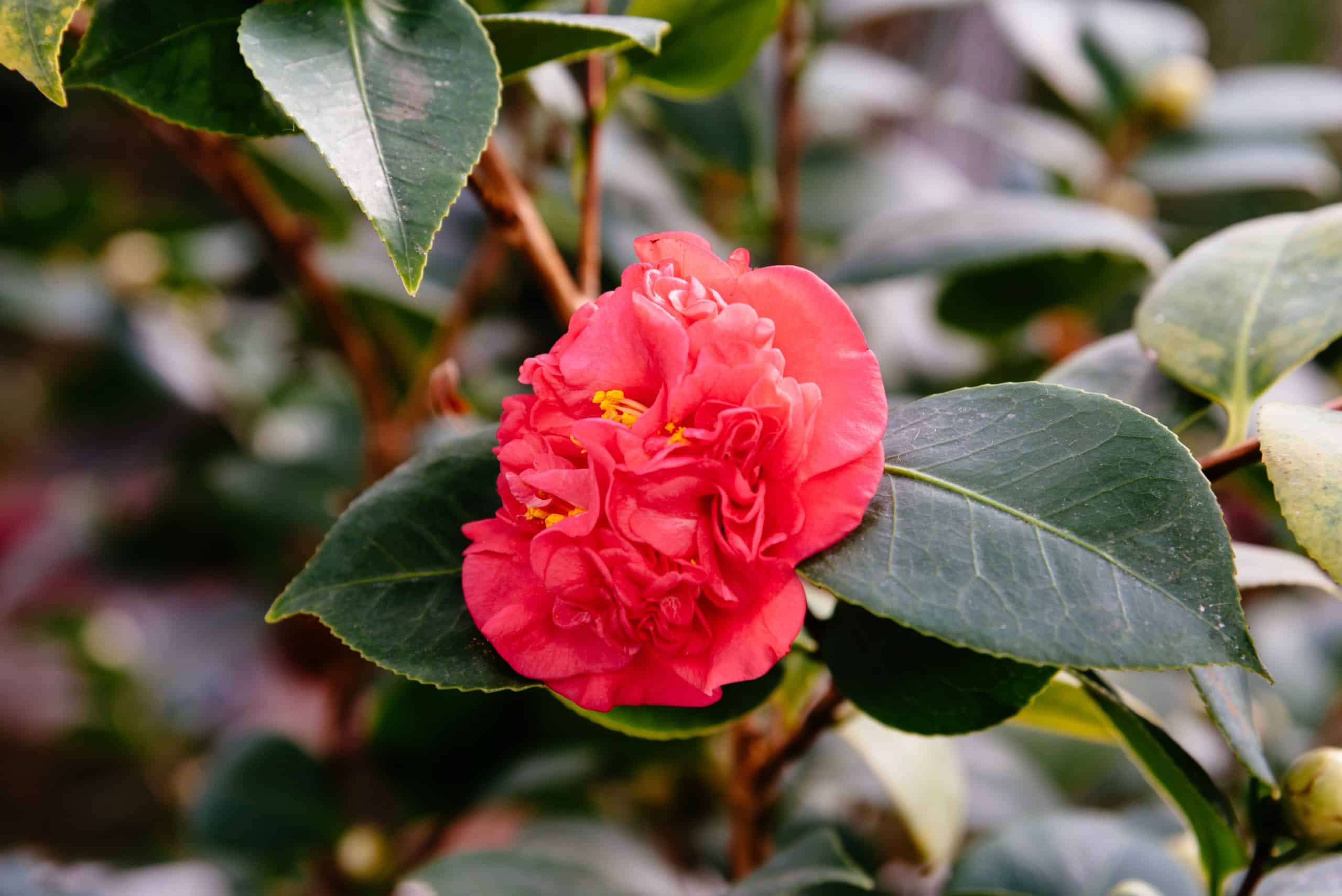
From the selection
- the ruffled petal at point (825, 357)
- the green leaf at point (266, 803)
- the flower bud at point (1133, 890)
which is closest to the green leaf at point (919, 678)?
the ruffled petal at point (825, 357)

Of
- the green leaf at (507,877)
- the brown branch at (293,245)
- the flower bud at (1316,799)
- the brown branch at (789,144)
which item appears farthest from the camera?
the brown branch at (789,144)

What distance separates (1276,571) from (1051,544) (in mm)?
282

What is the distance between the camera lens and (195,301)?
4.83ft

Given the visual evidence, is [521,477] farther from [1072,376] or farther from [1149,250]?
[1149,250]

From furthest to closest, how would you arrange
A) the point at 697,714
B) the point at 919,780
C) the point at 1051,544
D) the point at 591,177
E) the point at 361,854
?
the point at 361,854, the point at 919,780, the point at 591,177, the point at 697,714, the point at 1051,544

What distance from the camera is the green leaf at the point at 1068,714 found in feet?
1.75

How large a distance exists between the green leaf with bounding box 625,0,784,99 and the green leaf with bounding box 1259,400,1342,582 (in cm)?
37

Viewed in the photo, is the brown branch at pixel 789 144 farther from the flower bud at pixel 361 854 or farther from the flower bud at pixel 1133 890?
the flower bud at pixel 361 854

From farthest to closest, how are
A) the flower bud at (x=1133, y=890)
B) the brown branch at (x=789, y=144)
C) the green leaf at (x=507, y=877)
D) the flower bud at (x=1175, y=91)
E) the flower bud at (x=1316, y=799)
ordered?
the flower bud at (x=1175, y=91) < the brown branch at (x=789, y=144) < the green leaf at (x=507, y=877) < the flower bud at (x=1133, y=890) < the flower bud at (x=1316, y=799)

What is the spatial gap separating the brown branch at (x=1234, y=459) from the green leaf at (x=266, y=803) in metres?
0.91

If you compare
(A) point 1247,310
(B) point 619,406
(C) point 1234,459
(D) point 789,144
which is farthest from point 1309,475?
(D) point 789,144

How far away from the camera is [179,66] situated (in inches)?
17.8

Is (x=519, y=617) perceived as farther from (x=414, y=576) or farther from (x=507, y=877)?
(x=507, y=877)

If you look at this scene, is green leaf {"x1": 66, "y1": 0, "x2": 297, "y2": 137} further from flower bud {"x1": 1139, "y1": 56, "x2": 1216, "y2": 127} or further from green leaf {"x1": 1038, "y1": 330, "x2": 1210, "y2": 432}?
flower bud {"x1": 1139, "y1": 56, "x2": 1216, "y2": 127}
